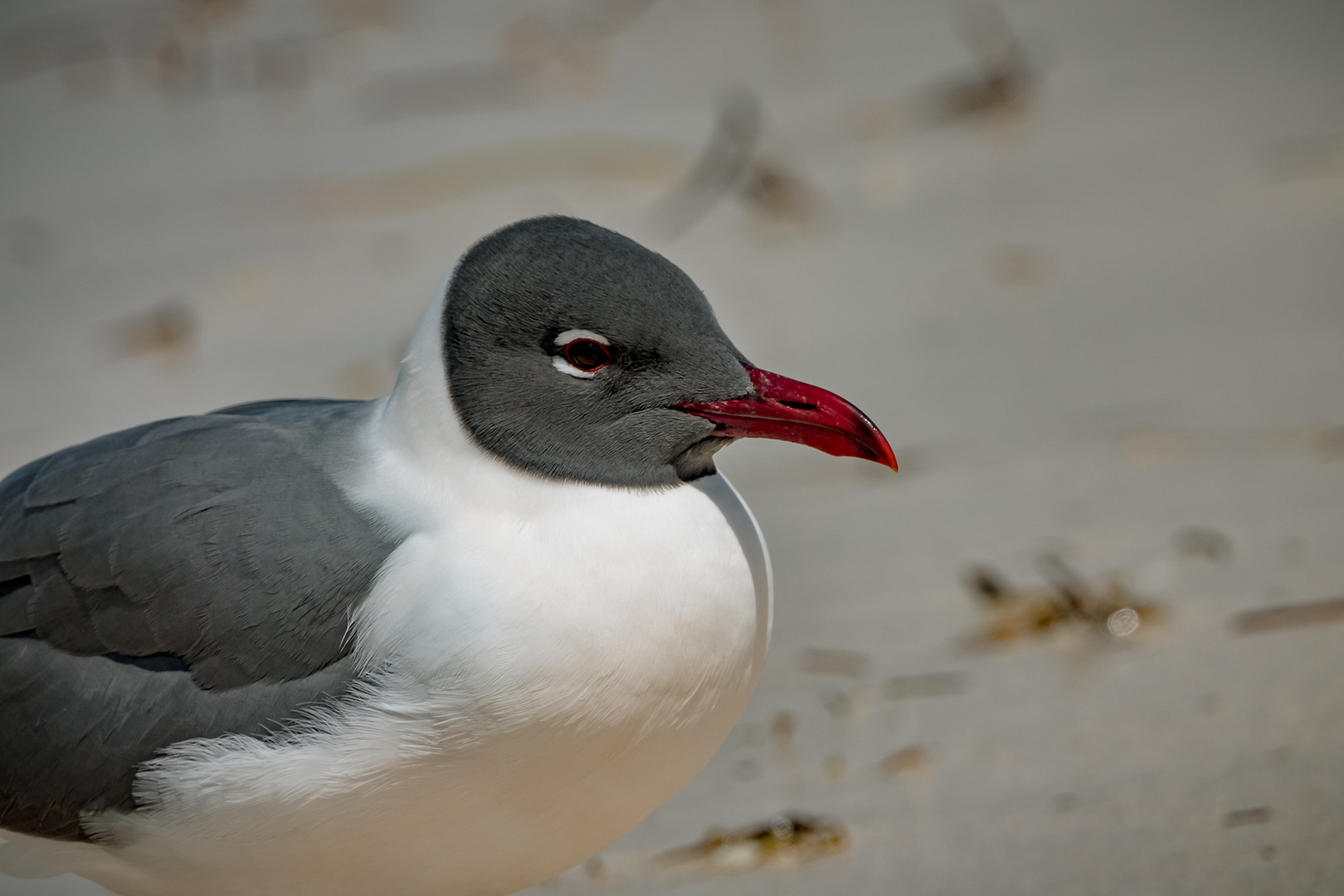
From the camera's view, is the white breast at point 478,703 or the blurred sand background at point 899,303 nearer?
the white breast at point 478,703

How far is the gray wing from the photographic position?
216 centimetres

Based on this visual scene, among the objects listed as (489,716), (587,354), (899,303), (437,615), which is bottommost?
(489,716)

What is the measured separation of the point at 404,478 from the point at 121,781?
64 centimetres

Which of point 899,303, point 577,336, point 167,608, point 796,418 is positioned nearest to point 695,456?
point 796,418

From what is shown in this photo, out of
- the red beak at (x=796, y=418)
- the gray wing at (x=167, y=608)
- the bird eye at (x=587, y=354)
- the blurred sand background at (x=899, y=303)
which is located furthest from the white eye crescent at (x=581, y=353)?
the blurred sand background at (x=899, y=303)

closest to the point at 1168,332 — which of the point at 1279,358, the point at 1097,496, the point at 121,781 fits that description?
the point at 1279,358

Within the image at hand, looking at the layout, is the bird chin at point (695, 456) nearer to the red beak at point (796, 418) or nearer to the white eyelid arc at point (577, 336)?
the red beak at point (796, 418)

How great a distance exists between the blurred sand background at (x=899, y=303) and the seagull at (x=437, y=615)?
687 millimetres

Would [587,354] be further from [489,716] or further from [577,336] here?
[489,716]

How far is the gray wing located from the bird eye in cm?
40

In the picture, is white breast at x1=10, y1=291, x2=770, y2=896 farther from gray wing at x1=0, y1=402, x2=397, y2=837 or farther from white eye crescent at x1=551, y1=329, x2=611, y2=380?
white eye crescent at x1=551, y1=329, x2=611, y2=380

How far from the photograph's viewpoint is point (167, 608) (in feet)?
7.21

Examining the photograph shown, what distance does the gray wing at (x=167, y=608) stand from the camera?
2158 millimetres

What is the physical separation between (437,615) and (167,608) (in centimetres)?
45
